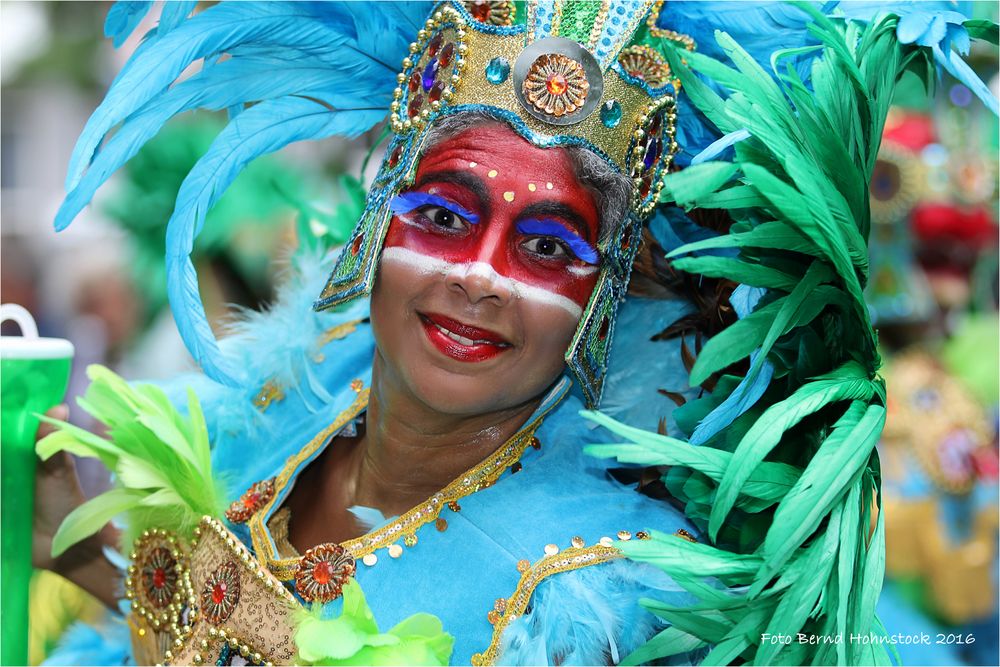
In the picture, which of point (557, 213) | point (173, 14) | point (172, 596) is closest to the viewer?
point (557, 213)

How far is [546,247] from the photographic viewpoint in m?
2.10

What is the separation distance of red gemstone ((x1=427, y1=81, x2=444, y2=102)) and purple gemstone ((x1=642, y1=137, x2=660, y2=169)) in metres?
0.45

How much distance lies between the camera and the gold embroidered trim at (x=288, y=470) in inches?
87.8

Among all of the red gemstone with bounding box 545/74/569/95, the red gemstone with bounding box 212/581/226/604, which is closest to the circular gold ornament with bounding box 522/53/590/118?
the red gemstone with bounding box 545/74/569/95

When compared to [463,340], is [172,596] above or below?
below

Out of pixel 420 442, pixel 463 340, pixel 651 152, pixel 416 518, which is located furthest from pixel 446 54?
A: pixel 416 518

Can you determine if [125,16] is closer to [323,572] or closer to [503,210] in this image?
[503,210]

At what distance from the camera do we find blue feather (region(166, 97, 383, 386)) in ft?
7.19

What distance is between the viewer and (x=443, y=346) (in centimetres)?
206

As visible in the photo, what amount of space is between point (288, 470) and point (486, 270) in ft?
2.44

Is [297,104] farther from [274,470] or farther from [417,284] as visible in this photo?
[274,470]

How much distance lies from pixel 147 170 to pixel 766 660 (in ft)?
12.8

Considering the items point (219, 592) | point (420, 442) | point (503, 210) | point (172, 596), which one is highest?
point (503, 210)

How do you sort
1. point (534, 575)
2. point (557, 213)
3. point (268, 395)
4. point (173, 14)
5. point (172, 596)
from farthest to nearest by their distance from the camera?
point (268, 395), point (172, 596), point (173, 14), point (557, 213), point (534, 575)
